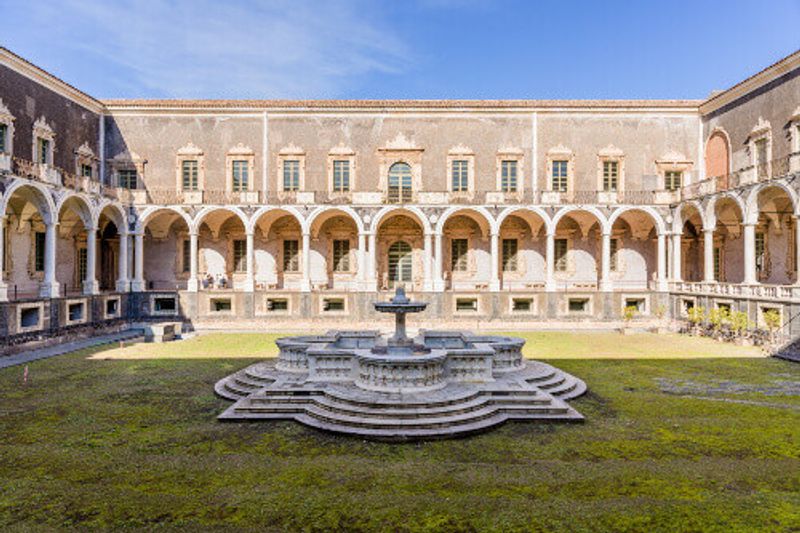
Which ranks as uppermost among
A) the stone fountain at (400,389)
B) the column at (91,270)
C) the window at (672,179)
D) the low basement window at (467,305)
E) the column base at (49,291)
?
the window at (672,179)

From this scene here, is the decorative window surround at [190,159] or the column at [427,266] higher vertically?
the decorative window surround at [190,159]

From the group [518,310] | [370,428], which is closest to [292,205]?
[518,310]

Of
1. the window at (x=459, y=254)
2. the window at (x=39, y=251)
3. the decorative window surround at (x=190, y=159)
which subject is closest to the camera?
the window at (x=39, y=251)

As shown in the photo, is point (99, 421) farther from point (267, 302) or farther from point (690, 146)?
point (690, 146)

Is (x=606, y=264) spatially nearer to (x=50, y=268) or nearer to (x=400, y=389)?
(x=400, y=389)

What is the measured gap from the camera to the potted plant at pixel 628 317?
2270cm

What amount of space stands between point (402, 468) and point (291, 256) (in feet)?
72.8

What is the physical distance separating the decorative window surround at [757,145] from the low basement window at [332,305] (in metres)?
19.7

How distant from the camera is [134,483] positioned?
6.80 meters

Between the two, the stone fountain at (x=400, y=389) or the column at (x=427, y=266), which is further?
the column at (x=427, y=266)

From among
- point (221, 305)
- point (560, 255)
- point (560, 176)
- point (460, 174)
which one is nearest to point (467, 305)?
point (560, 255)

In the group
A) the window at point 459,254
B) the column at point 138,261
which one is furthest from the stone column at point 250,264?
the window at point 459,254

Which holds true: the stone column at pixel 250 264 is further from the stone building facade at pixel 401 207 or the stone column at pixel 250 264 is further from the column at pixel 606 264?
the column at pixel 606 264

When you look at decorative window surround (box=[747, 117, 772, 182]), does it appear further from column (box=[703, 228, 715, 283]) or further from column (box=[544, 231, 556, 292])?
column (box=[544, 231, 556, 292])
